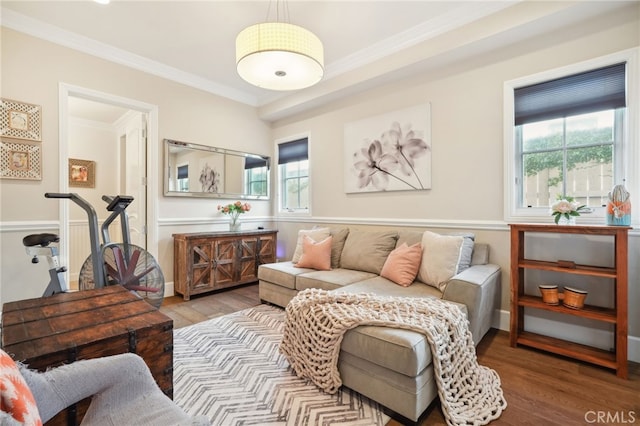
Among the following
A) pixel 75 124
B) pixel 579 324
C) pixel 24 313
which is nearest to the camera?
pixel 24 313

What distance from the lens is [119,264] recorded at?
242 cm

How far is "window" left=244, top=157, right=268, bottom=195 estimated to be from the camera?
4.52 meters

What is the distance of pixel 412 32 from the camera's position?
283 cm

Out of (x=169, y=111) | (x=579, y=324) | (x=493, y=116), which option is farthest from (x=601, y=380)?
(x=169, y=111)

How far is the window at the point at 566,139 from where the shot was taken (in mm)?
2184

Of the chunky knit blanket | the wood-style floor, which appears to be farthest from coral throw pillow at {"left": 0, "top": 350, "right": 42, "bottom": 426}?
the wood-style floor

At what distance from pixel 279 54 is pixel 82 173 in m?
4.55

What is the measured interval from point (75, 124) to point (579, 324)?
22.7 ft

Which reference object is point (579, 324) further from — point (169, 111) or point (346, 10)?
point (169, 111)

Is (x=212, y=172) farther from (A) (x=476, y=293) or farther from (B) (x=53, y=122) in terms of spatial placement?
(A) (x=476, y=293)

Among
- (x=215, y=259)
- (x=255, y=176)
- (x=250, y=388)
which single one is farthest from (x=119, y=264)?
(x=255, y=176)

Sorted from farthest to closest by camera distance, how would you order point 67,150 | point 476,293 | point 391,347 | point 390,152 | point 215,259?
1. point 215,259
2. point 390,152
3. point 67,150
4. point 476,293
5. point 391,347

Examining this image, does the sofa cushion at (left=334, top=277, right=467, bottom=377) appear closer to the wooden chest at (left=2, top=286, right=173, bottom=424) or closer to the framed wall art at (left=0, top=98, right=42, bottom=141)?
the wooden chest at (left=2, top=286, right=173, bottom=424)

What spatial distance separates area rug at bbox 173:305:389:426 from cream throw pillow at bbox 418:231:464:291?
1.11 m
